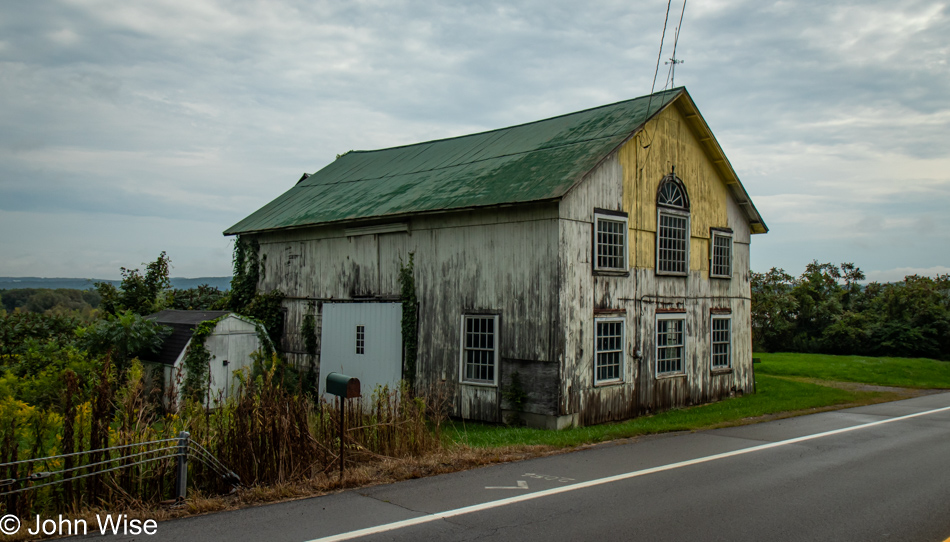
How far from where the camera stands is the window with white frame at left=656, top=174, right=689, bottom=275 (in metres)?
17.7

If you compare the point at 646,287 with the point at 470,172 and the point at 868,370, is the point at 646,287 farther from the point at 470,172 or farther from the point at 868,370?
the point at 868,370

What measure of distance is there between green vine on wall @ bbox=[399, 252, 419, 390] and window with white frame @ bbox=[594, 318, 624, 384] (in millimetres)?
4588

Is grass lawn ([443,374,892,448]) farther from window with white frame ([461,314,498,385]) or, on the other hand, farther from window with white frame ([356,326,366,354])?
window with white frame ([356,326,366,354])

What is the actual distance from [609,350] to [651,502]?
8168 millimetres

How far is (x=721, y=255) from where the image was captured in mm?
20172

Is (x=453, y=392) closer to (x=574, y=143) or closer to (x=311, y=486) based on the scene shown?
(x=574, y=143)

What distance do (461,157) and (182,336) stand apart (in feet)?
30.8

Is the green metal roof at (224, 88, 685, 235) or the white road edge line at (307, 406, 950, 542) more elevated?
the green metal roof at (224, 88, 685, 235)

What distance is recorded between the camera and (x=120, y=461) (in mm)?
7477

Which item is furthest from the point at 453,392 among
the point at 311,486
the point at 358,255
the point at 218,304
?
the point at 218,304

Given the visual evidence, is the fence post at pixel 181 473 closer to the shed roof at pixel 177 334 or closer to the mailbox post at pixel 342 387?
the mailbox post at pixel 342 387

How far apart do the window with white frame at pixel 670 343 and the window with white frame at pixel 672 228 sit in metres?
1.25

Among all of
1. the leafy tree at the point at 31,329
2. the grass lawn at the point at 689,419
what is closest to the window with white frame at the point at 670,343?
the grass lawn at the point at 689,419

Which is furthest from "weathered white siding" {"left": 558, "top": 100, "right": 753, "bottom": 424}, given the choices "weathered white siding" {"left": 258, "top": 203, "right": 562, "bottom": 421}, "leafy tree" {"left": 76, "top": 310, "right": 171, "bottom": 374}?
"leafy tree" {"left": 76, "top": 310, "right": 171, "bottom": 374}
